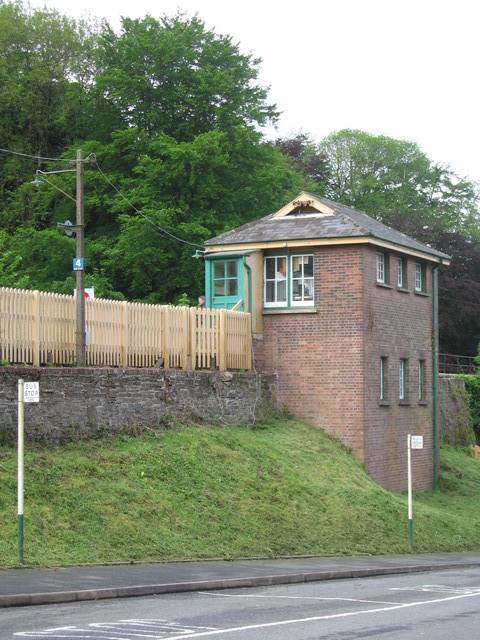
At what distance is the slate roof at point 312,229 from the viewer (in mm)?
30297

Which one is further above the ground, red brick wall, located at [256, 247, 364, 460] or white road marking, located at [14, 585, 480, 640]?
red brick wall, located at [256, 247, 364, 460]

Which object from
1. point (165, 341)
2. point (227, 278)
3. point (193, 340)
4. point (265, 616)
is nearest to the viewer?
point (265, 616)

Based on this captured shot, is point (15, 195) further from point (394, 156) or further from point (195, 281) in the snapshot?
point (394, 156)

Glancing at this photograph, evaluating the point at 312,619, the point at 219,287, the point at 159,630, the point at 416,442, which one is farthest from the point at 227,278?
→ the point at 159,630

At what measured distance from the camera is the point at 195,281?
4397 centimetres

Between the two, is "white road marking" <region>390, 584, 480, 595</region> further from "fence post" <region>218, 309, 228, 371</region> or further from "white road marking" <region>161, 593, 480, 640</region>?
"fence post" <region>218, 309, 228, 371</region>

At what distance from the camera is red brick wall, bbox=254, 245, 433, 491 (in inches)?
1175

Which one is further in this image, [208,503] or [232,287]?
[232,287]

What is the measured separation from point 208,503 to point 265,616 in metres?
9.03

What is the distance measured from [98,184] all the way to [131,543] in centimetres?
2860

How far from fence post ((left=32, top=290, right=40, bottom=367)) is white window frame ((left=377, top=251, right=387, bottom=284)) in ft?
40.9

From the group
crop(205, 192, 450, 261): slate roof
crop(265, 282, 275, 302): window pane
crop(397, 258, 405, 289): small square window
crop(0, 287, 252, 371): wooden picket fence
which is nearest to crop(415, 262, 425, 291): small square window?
crop(205, 192, 450, 261): slate roof

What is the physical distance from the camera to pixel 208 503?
71.9 feet

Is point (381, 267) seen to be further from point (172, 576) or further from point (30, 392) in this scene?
point (172, 576)
